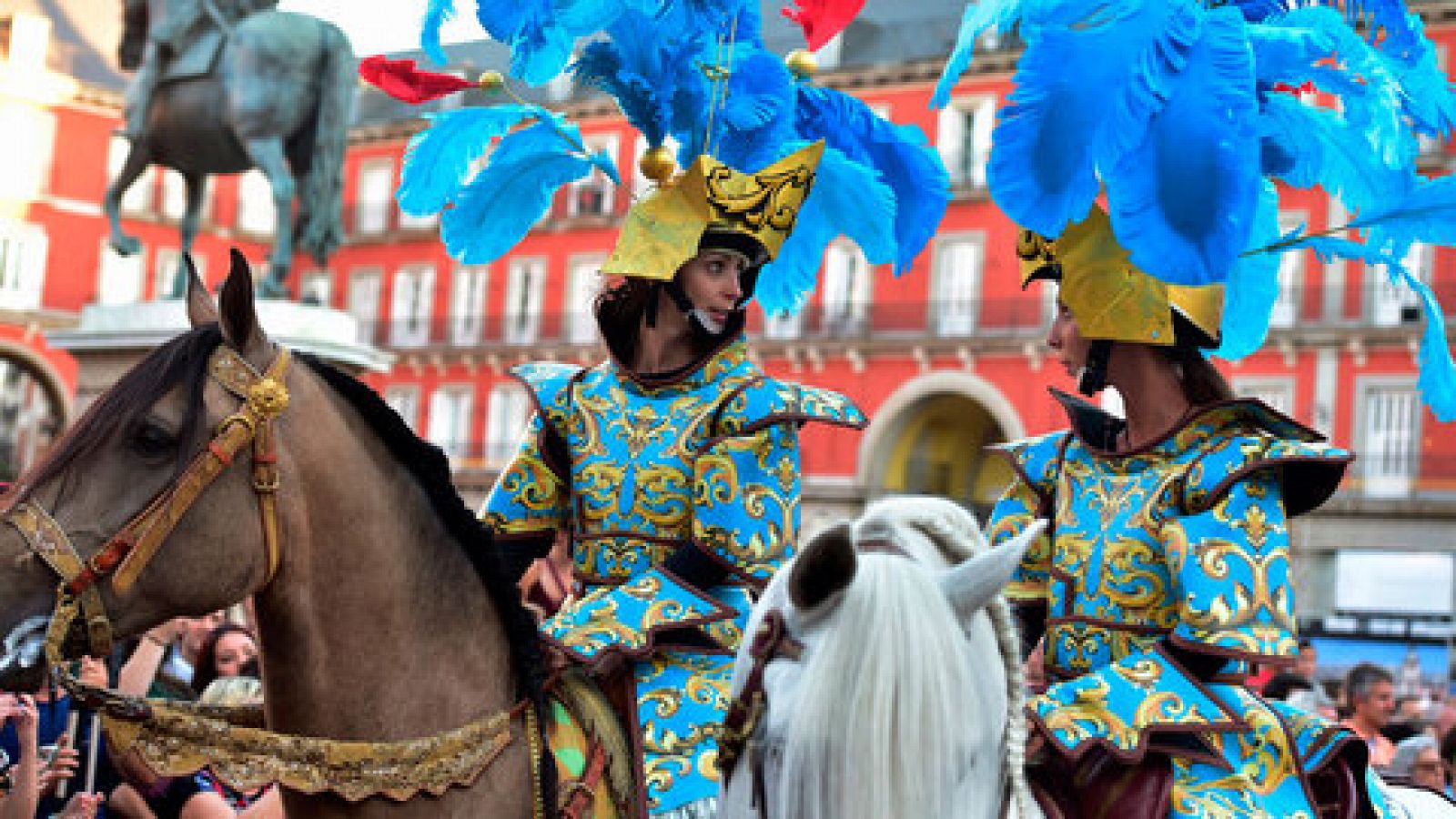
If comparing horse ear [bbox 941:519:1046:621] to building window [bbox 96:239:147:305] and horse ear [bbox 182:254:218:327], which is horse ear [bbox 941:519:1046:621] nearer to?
horse ear [bbox 182:254:218:327]

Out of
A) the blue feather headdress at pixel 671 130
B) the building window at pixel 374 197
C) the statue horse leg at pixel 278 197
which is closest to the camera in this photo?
the blue feather headdress at pixel 671 130

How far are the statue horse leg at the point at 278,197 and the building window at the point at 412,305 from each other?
116ft

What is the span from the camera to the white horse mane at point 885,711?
2.50 metres

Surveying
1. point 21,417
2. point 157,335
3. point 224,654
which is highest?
point 157,335

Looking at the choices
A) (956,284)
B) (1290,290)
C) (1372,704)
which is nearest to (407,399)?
(956,284)

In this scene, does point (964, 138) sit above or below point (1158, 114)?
above

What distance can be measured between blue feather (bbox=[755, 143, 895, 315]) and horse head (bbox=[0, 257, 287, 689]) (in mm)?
1916

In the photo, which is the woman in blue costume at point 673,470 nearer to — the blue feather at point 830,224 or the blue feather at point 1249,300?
the blue feather at point 830,224

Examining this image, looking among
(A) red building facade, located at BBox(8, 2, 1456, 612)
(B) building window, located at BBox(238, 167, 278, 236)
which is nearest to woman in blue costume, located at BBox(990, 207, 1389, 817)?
(A) red building facade, located at BBox(8, 2, 1456, 612)

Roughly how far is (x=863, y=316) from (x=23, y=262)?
64.6ft

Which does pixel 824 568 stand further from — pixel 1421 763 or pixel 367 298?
pixel 367 298

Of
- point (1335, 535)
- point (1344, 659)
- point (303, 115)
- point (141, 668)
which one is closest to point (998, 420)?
point (1335, 535)

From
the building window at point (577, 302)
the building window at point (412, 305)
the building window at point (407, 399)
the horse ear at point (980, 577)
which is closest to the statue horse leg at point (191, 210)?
the horse ear at point (980, 577)

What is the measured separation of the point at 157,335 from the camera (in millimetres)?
12508
